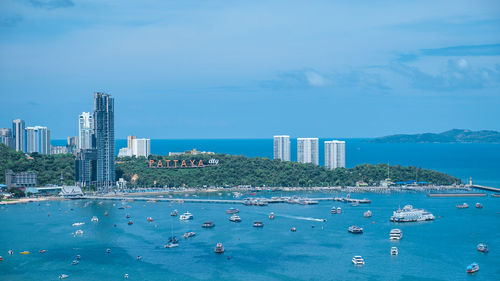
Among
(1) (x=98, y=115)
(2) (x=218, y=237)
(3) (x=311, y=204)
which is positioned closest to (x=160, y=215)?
(2) (x=218, y=237)

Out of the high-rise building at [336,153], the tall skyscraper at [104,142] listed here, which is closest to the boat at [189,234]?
the tall skyscraper at [104,142]

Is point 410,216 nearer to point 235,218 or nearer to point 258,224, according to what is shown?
point 258,224

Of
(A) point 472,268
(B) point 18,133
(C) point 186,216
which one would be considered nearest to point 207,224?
(C) point 186,216

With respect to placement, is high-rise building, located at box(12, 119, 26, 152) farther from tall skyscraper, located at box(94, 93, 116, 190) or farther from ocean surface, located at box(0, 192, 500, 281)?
ocean surface, located at box(0, 192, 500, 281)

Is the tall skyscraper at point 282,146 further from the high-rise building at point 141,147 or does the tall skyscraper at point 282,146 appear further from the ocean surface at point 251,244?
the ocean surface at point 251,244

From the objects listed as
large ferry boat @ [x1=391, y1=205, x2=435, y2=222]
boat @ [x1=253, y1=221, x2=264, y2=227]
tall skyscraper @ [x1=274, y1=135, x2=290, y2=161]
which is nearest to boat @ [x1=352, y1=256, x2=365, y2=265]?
boat @ [x1=253, y1=221, x2=264, y2=227]

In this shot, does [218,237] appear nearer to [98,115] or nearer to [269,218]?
[269,218]
